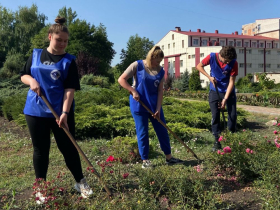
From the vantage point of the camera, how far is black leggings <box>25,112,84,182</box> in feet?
8.64

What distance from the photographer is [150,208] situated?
2135 mm

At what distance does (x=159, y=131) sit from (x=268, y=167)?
1.44 metres

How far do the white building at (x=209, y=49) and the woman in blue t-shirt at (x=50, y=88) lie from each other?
32.2 m

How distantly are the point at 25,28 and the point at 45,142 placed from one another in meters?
42.4

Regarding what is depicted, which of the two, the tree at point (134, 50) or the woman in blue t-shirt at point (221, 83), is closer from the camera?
the woman in blue t-shirt at point (221, 83)

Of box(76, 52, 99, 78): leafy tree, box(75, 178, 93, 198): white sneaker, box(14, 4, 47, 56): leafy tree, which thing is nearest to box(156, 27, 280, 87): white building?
box(76, 52, 99, 78): leafy tree

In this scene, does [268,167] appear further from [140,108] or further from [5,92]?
[5,92]

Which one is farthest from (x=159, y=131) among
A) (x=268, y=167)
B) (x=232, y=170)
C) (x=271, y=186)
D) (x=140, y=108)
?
(x=271, y=186)

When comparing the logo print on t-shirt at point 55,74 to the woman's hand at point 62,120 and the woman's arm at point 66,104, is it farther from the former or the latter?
the woman's hand at point 62,120

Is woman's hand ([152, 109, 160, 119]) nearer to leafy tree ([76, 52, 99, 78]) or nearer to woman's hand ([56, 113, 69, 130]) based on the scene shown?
woman's hand ([56, 113, 69, 130])

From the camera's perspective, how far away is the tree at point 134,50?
154ft

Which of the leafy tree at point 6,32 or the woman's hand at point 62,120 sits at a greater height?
the leafy tree at point 6,32

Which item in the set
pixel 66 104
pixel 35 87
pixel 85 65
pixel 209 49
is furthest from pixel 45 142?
pixel 209 49

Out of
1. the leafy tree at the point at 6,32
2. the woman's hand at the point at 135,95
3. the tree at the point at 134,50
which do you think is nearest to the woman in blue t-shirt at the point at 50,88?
the woman's hand at the point at 135,95
